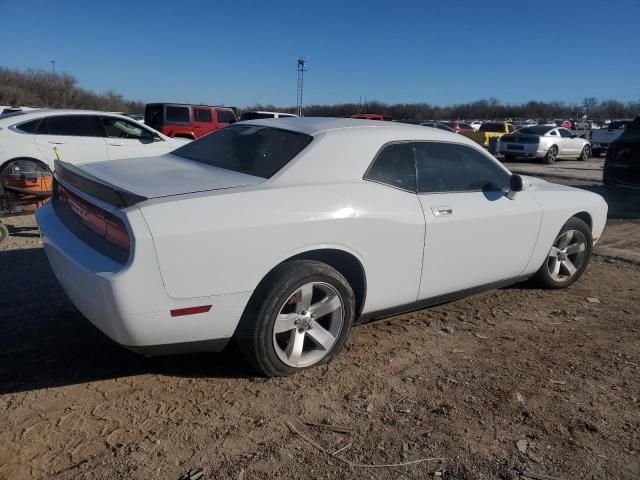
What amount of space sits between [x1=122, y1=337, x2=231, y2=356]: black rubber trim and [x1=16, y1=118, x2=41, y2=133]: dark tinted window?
20.7 ft

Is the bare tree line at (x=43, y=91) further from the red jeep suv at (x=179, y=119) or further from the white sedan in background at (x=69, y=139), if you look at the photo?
the white sedan in background at (x=69, y=139)

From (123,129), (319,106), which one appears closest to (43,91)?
(319,106)

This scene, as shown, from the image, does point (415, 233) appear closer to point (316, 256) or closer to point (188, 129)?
point (316, 256)

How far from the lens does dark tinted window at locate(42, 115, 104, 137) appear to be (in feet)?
26.2

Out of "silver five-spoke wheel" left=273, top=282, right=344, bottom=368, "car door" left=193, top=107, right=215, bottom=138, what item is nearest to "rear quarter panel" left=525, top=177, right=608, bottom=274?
"silver five-spoke wheel" left=273, top=282, right=344, bottom=368

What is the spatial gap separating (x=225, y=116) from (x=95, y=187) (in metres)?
17.5

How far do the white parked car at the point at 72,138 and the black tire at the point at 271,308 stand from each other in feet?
20.1

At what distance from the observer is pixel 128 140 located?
28.1 ft

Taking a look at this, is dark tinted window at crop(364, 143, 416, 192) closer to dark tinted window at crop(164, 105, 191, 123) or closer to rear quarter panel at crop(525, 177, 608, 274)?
rear quarter panel at crop(525, 177, 608, 274)

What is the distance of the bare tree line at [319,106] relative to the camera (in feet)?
185

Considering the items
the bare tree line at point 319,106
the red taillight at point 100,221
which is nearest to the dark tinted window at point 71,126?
the red taillight at point 100,221

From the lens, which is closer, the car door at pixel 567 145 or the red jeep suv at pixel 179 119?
the red jeep suv at pixel 179 119

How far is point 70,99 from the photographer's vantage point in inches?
2393

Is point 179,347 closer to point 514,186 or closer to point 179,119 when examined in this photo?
point 514,186
